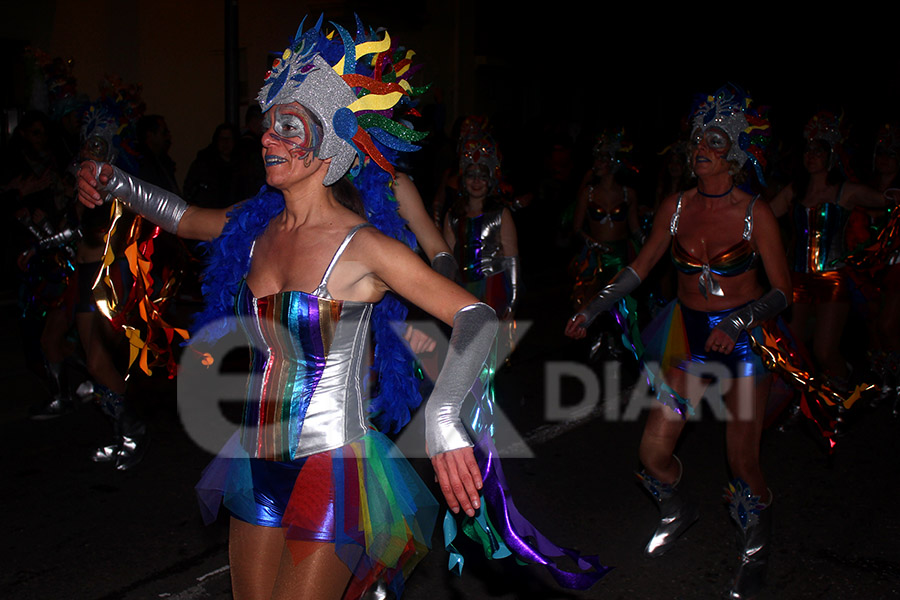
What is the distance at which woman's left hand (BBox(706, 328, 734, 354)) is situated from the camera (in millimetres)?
4043

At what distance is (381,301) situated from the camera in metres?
3.00

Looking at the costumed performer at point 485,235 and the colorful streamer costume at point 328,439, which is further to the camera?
the costumed performer at point 485,235

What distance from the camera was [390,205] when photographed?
119 inches

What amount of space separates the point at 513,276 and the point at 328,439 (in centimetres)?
418

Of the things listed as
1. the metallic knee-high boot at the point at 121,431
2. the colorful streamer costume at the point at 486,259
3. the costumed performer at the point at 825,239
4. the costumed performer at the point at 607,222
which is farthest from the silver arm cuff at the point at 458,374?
the costumed performer at the point at 607,222

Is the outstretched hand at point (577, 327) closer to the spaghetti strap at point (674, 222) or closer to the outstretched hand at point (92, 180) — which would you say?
the spaghetti strap at point (674, 222)

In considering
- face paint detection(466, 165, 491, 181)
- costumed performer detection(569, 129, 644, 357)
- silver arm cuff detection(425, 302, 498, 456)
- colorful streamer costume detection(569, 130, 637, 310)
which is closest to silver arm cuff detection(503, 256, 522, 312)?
face paint detection(466, 165, 491, 181)

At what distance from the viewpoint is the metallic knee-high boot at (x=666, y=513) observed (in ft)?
14.9

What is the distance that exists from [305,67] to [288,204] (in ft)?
1.35

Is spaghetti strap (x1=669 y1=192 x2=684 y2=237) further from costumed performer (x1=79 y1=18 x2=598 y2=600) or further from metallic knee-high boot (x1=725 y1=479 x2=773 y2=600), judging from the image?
costumed performer (x1=79 y1=18 x2=598 y2=600)

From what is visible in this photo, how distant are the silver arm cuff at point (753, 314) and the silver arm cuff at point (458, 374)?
6.38 feet

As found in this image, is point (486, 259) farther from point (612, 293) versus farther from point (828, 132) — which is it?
point (828, 132)

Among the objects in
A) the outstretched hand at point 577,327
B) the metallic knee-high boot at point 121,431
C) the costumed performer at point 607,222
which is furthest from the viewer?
the costumed performer at point 607,222

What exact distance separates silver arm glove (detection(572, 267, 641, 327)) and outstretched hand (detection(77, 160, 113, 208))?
2149 millimetres
